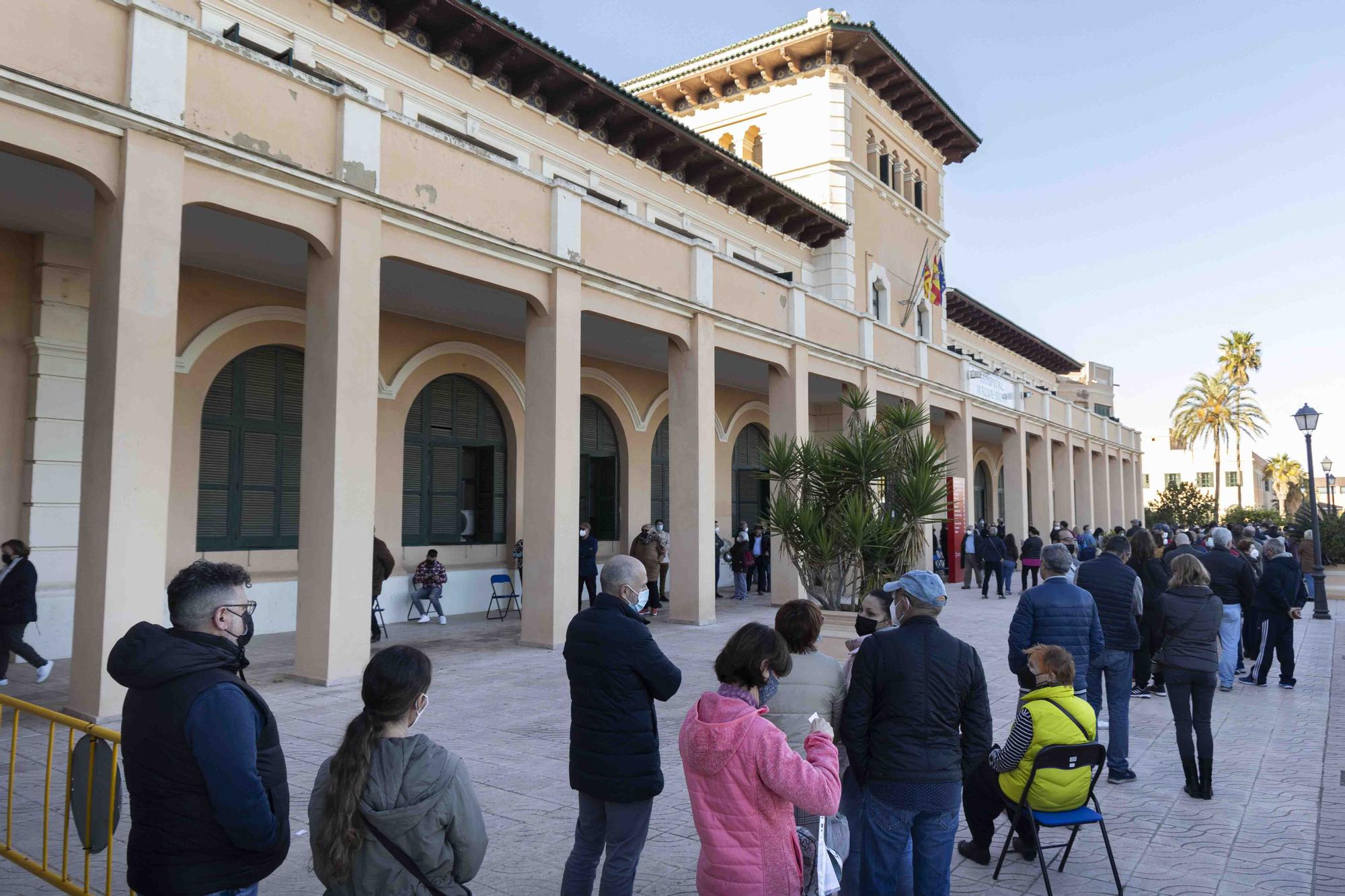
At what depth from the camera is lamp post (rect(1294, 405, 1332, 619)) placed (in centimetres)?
1759

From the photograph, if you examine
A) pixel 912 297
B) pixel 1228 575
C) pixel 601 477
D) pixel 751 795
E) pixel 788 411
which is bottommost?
pixel 751 795

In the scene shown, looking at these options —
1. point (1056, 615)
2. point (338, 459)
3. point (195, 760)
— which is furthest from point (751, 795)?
point (338, 459)

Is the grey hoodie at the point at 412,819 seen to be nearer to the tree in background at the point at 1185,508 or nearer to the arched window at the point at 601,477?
the arched window at the point at 601,477

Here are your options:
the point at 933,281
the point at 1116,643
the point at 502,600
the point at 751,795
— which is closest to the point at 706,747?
the point at 751,795

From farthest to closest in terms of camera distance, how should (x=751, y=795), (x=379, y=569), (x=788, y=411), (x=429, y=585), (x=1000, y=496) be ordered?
1. (x=1000, y=496)
2. (x=788, y=411)
3. (x=429, y=585)
4. (x=379, y=569)
5. (x=751, y=795)

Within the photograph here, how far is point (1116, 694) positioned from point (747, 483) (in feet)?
54.0

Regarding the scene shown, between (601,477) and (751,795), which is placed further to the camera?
(601,477)

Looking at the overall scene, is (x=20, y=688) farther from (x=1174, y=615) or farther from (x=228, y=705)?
(x=1174, y=615)

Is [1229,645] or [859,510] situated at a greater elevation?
[859,510]

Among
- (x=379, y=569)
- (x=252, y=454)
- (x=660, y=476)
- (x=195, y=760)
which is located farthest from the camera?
(x=660, y=476)

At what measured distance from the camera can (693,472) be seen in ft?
48.1

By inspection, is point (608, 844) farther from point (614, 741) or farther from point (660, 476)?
point (660, 476)

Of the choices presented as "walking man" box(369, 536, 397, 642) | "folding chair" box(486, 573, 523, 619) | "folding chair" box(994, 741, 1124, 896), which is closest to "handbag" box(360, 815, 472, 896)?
"folding chair" box(994, 741, 1124, 896)

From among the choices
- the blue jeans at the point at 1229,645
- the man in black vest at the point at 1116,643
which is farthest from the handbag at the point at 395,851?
the blue jeans at the point at 1229,645
